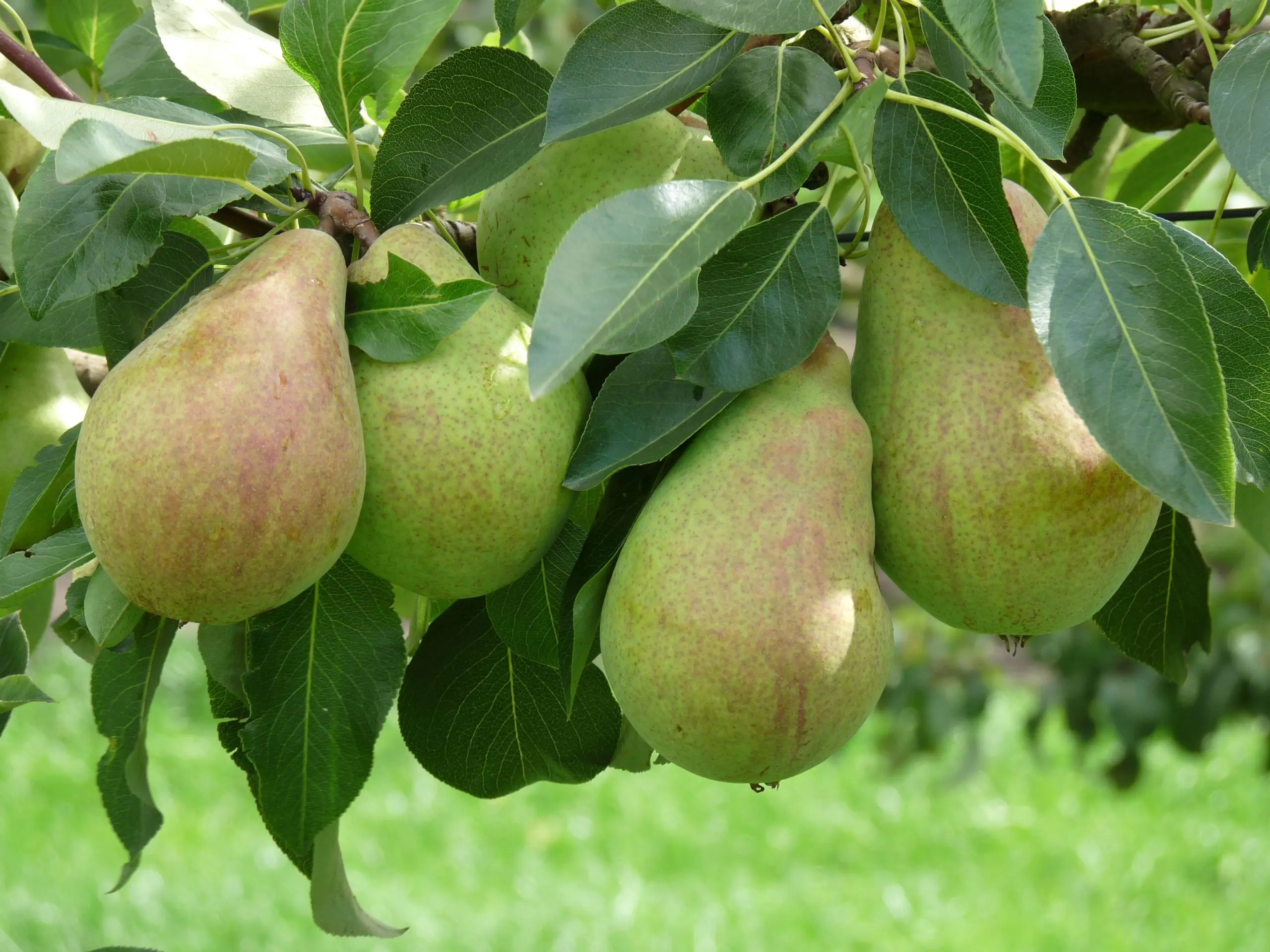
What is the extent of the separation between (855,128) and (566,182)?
0.68ft

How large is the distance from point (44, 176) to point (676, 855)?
310cm

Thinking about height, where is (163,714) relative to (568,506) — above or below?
below

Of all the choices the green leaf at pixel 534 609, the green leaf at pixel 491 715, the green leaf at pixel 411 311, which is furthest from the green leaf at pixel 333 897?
the green leaf at pixel 411 311

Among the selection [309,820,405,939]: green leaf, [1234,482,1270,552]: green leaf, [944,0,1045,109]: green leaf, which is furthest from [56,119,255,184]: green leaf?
[1234,482,1270,552]: green leaf

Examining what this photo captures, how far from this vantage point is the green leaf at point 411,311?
743 millimetres

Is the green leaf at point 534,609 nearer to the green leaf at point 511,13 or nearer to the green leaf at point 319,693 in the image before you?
the green leaf at point 319,693

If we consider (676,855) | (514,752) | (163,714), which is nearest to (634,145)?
(514,752)

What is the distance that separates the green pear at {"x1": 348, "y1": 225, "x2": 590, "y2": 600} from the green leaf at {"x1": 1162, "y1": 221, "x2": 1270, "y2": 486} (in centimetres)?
38

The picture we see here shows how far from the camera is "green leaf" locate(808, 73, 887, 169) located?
756 millimetres

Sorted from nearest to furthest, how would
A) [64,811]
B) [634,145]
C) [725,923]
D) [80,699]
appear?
[634,145] < [725,923] < [64,811] < [80,699]

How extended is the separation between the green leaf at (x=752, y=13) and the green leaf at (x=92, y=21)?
0.74m

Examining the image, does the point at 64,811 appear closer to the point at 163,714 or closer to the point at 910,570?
the point at 163,714

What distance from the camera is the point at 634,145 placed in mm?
884

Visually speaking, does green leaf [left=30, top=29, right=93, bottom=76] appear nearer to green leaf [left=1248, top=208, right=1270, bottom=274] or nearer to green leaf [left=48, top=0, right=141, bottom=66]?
green leaf [left=48, top=0, right=141, bottom=66]
